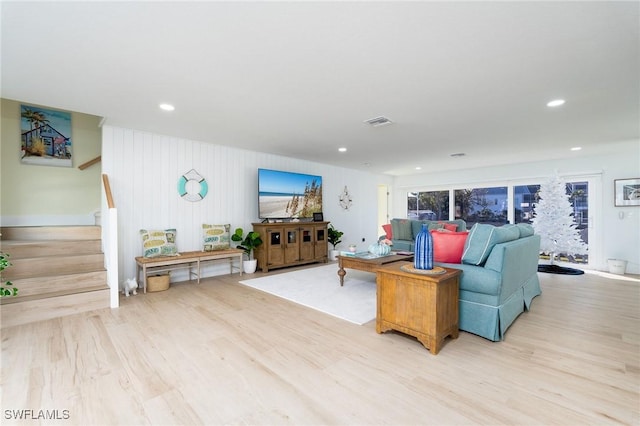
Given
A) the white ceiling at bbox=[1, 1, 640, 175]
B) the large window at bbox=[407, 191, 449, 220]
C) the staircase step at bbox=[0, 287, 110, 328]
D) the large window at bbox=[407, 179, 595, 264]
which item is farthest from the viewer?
the large window at bbox=[407, 191, 449, 220]

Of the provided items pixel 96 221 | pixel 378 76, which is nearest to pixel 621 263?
pixel 378 76

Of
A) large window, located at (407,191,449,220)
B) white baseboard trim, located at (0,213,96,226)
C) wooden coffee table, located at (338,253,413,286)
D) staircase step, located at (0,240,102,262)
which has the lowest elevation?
wooden coffee table, located at (338,253,413,286)

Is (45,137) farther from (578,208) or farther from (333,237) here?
(578,208)

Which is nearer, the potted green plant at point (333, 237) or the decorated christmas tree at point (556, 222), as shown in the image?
the decorated christmas tree at point (556, 222)

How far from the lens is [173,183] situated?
461 cm

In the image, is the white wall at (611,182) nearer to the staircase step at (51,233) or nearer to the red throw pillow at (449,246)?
the red throw pillow at (449,246)

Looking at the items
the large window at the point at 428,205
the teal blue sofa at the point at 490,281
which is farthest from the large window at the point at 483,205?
the teal blue sofa at the point at 490,281

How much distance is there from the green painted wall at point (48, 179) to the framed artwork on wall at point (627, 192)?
9.74m

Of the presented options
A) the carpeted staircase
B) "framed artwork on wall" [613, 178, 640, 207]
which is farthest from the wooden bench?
"framed artwork on wall" [613, 178, 640, 207]

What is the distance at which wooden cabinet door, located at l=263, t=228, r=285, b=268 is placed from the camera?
5.29 metres

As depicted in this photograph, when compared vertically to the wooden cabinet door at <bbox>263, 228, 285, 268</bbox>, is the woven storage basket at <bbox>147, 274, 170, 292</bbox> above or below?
below

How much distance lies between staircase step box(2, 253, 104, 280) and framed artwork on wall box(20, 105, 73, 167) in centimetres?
194

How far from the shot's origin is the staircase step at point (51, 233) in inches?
156

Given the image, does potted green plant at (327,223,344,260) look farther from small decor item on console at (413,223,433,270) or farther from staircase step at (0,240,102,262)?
staircase step at (0,240,102,262)
